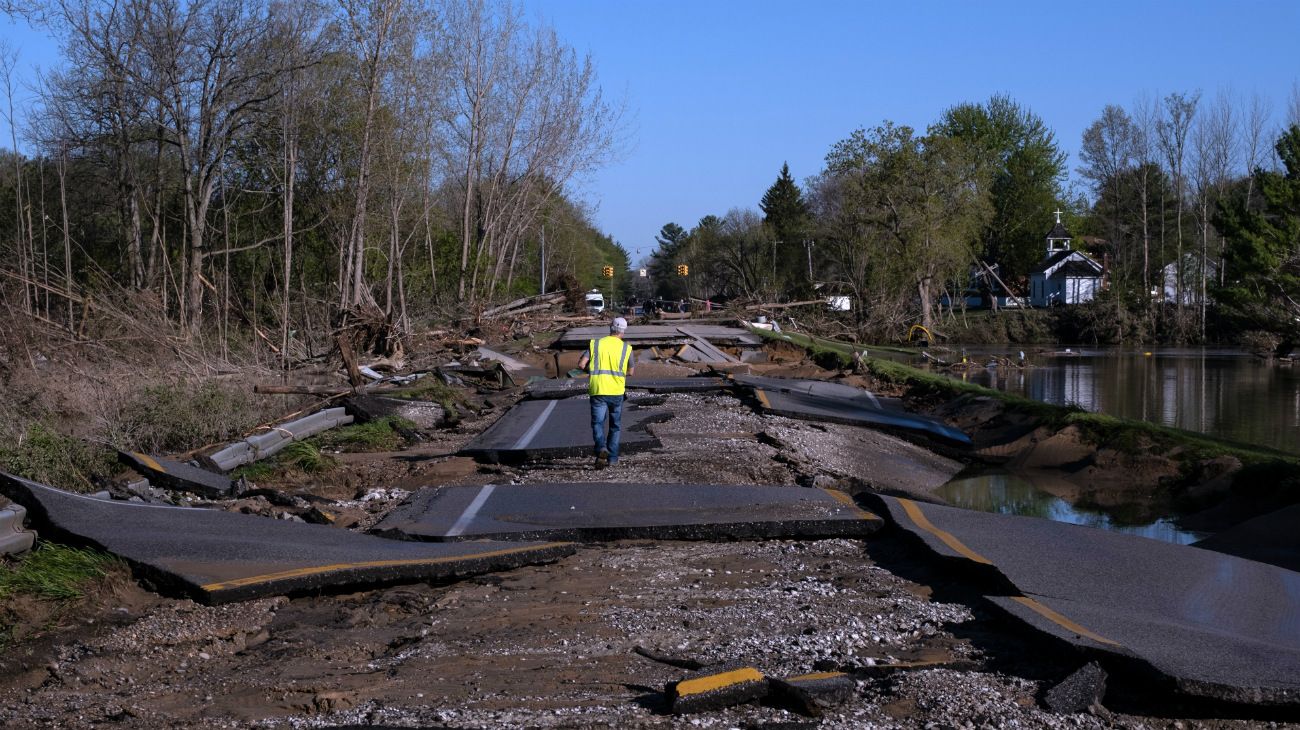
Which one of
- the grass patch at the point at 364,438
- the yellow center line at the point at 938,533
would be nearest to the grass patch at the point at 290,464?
the grass patch at the point at 364,438

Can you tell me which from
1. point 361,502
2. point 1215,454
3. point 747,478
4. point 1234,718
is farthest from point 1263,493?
point 361,502

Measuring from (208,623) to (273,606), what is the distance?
448 mm

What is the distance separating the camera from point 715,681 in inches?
202

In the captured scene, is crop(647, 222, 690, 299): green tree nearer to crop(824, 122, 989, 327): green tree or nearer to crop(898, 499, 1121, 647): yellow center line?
crop(824, 122, 989, 327): green tree

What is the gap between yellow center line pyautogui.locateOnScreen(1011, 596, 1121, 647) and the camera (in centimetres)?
558

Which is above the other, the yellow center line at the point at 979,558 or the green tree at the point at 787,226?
the green tree at the point at 787,226

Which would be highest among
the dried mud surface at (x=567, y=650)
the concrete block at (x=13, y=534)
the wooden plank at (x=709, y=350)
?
the wooden plank at (x=709, y=350)

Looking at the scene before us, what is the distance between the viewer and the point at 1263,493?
507 inches

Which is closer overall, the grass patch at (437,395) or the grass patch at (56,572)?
the grass patch at (56,572)

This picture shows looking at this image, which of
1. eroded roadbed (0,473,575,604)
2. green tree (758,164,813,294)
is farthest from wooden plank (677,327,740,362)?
green tree (758,164,813,294)

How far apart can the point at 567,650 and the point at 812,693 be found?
1.52 metres

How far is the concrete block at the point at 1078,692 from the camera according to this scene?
5000 millimetres

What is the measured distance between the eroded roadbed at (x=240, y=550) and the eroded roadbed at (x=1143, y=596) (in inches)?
119

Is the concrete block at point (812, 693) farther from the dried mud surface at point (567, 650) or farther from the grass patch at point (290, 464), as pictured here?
the grass patch at point (290, 464)
